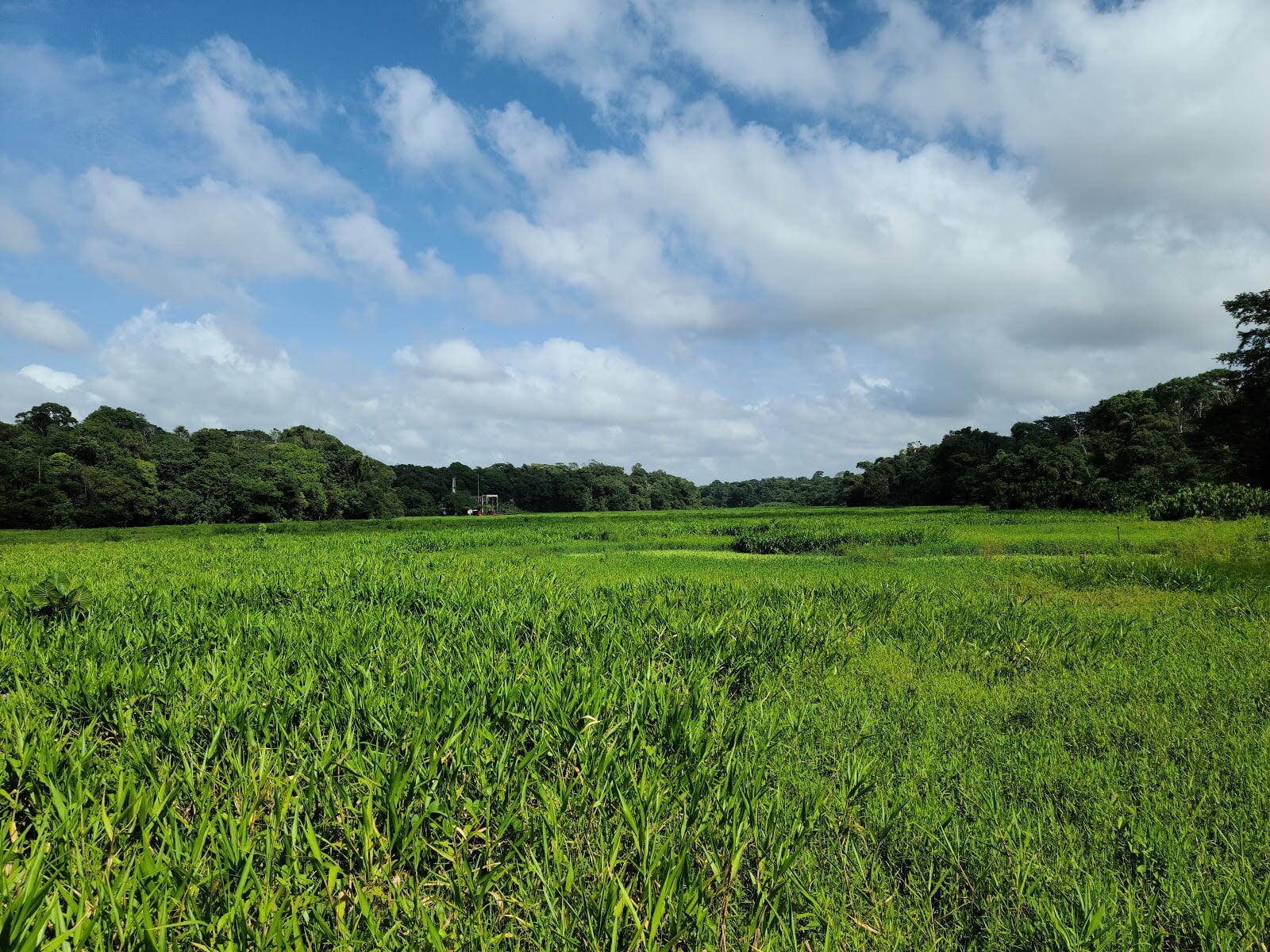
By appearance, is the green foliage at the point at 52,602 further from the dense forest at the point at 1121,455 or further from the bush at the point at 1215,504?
the dense forest at the point at 1121,455

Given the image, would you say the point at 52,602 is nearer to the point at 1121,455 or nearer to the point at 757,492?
the point at 1121,455

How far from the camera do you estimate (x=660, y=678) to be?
4.66 meters

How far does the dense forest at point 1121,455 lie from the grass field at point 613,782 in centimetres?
4061

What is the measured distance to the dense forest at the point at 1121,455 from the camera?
35.3 m

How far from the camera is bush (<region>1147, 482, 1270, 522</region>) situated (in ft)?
86.4

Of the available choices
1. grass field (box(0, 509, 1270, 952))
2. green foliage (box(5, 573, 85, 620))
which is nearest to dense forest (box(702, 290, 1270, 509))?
grass field (box(0, 509, 1270, 952))

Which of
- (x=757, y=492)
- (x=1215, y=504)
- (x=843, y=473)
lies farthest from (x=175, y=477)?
(x=757, y=492)

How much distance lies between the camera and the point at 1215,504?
2742 cm

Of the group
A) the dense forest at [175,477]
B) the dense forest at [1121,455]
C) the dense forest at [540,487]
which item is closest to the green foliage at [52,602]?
the dense forest at [1121,455]

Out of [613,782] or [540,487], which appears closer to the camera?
[613,782]

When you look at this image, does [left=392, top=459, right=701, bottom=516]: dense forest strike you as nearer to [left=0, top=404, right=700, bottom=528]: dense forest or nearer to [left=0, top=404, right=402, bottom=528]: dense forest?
[left=0, top=404, right=700, bottom=528]: dense forest

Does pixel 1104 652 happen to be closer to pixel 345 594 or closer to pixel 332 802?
pixel 332 802

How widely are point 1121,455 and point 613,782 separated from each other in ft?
193

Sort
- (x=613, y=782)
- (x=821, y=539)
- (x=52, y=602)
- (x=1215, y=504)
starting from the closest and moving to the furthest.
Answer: (x=613, y=782)
(x=52, y=602)
(x=821, y=539)
(x=1215, y=504)
